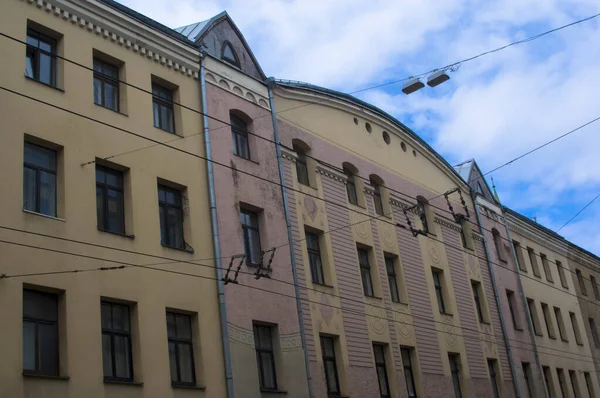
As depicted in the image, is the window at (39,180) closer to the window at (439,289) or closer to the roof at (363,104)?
the roof at (363,104)

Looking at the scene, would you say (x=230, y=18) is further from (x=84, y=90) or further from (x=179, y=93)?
(x=84, y=90)

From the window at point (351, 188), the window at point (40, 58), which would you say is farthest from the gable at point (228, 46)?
the window at point (40, 58)

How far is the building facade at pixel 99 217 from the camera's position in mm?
16219

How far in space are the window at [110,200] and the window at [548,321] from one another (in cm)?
2608

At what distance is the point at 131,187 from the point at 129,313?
10.3ft

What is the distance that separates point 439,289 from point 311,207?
8.31 m

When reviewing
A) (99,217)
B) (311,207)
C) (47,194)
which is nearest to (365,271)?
(311,207)

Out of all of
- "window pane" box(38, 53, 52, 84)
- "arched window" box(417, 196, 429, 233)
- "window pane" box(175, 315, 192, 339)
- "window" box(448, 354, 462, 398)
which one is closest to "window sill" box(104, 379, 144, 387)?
"window pane" box(175, 315, 192, 339)

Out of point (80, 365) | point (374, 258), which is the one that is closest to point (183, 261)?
point (80, 365)

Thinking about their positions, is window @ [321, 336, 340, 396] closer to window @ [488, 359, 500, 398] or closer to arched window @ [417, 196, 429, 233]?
arched window @ [417, 196, 429, 233]

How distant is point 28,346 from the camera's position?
1584 centimetres

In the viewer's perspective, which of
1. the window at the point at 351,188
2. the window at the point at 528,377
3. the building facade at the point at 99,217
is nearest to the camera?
the building facade at the point at 99,217

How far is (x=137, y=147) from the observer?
19.8 metres

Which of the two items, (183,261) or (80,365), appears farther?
(183,261)
